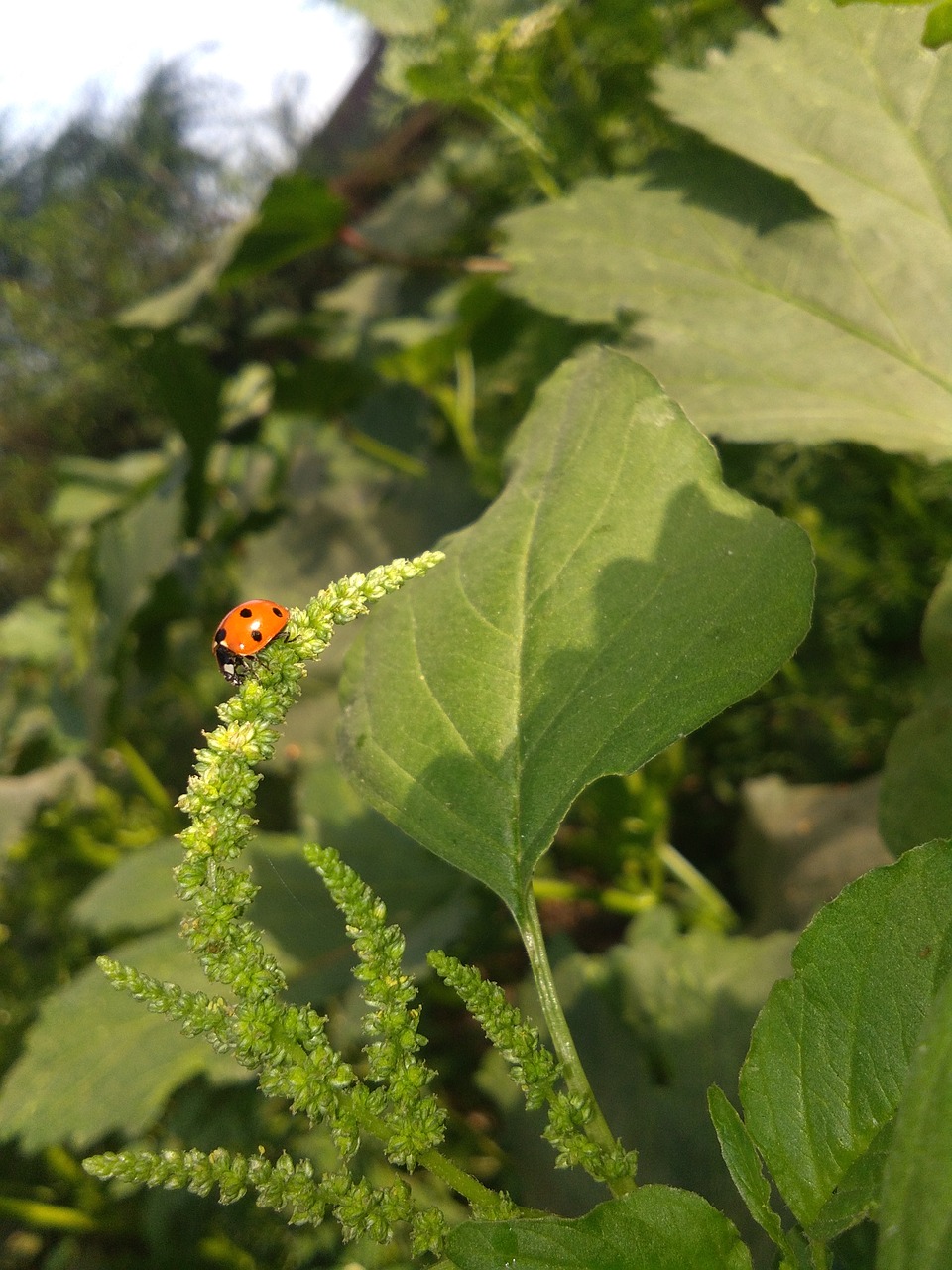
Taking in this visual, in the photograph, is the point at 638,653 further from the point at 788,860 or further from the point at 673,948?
the point at 788,860

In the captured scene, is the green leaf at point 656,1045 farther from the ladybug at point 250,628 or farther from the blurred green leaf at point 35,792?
the blurred green leaf at point 35,792

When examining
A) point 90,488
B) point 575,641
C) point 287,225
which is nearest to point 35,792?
point 90,488

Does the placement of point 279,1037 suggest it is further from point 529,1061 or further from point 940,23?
point 940,23

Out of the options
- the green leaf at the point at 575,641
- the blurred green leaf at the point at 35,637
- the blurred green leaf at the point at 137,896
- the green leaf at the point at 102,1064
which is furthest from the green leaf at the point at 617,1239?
the blurred green leaf at the point at 35,637

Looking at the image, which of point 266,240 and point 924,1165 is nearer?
point 924,1165

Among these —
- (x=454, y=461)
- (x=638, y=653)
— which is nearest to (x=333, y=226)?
(x=454, y=461)

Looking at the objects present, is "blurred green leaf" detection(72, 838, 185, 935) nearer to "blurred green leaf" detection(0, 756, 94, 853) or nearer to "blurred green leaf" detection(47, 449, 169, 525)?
"blurred green leaf" detection(0, 756, 94, 853)

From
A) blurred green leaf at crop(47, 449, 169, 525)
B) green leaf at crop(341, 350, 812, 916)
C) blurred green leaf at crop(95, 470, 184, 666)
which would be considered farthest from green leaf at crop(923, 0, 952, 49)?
blurred green leaf at crop(47, 449, 169, 525)
